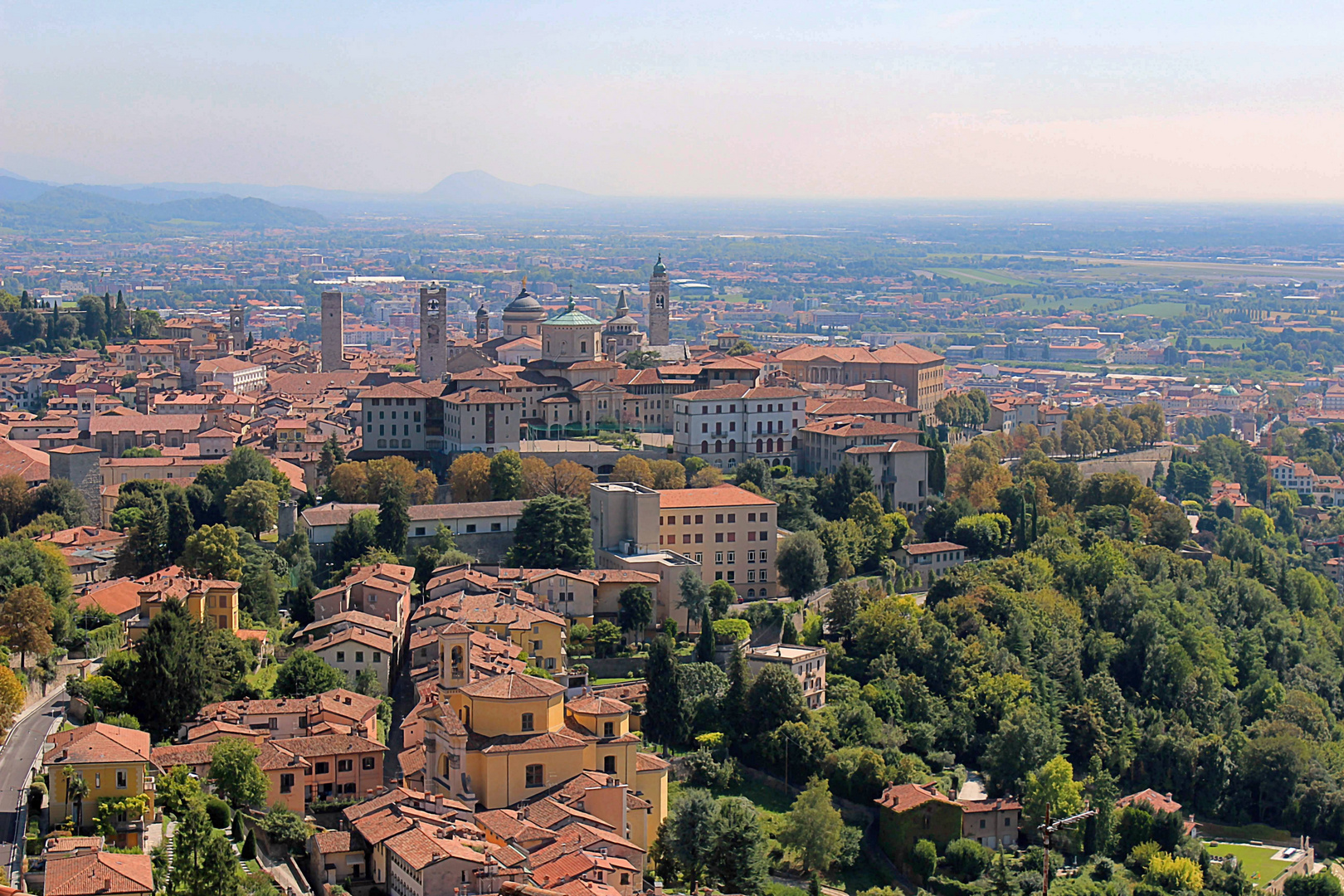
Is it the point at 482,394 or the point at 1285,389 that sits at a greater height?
the point at 482,394

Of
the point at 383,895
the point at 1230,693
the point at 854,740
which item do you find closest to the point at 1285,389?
the point at 1230,693

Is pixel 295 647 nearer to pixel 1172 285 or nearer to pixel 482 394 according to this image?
pixel 482 394

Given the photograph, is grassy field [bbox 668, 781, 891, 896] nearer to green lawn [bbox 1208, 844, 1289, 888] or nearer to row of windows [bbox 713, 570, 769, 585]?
green lawn [bbox 1208, 844, 1289, 888]

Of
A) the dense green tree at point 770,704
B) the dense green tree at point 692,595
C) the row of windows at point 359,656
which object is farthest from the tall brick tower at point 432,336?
the dense green tree at point 770,704

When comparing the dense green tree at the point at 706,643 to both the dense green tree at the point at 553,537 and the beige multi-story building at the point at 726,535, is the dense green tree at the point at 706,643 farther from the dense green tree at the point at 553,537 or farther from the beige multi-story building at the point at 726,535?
the beige multi-story building at the point at 726,535

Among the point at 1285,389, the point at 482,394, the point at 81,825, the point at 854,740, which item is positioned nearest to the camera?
the point at 81,825

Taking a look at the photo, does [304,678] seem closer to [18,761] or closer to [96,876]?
[18,761]
